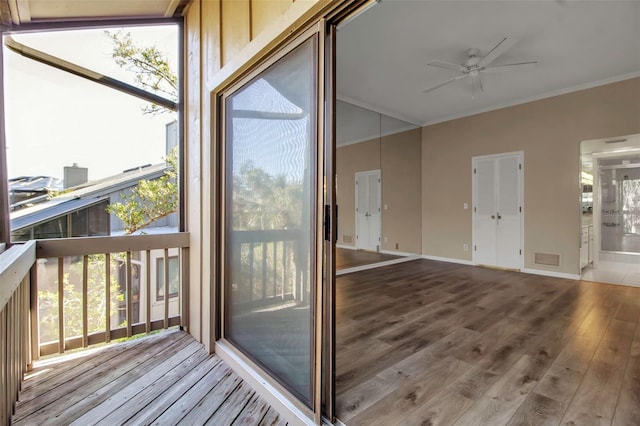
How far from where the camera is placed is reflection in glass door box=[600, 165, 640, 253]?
593 centimetres

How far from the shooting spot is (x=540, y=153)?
488cm

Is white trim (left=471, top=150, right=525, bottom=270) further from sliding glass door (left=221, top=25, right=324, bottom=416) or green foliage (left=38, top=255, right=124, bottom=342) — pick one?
green foliage (left=38, top=255, right=124, bottom=342)

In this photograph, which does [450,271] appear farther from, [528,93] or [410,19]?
[410,19]

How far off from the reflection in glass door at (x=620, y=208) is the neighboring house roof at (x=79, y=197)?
27.3 feet

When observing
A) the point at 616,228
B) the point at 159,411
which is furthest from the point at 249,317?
the point at 616,228

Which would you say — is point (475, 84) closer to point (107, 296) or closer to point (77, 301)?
point (107, 296)

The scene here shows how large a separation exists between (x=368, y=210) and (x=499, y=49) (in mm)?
4300

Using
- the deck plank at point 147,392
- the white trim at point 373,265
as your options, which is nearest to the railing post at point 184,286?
the deck plank at point 147,392

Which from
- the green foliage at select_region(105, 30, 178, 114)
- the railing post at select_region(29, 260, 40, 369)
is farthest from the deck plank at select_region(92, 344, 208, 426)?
the green foliage at select_region(105, 30, 178, 114)

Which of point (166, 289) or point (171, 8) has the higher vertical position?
point (171, 8)

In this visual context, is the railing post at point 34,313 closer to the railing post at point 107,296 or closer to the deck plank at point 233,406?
the railing post at point 107,296

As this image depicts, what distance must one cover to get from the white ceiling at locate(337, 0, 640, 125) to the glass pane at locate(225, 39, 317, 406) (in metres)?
1.76

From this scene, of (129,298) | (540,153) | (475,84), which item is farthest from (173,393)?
(540,153)

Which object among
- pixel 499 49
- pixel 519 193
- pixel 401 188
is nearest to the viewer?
pixel 499 49
